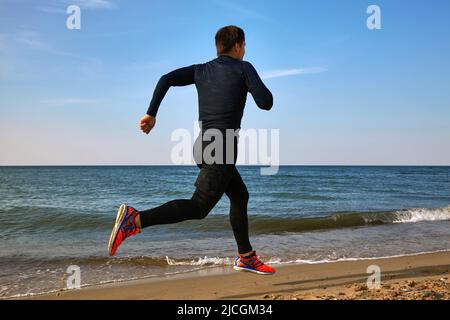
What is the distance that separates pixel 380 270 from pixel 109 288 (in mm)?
3710

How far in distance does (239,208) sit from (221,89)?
1.10 metres

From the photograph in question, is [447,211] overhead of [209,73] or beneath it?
beneath

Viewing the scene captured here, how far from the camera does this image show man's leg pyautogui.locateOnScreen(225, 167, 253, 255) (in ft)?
11.3

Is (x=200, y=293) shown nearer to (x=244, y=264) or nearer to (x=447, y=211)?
(x=244, y=264)

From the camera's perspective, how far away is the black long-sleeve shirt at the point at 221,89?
3.06 metres

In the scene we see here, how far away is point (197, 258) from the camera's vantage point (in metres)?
6.90

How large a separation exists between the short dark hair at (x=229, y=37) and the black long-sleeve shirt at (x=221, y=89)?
8 cm

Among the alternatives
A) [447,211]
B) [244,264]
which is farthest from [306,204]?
[244,264]

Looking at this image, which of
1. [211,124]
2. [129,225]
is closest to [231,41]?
[211,124]

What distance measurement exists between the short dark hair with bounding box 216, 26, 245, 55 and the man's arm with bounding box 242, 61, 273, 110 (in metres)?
0.25

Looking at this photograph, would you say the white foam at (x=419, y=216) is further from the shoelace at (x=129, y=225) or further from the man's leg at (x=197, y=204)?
the shoelace at (x=129, y=225)

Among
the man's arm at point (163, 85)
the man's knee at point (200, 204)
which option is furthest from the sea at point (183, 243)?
the man's arm at point (163, 85)

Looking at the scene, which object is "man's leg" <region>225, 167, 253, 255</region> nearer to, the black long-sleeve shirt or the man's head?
the black long-sleeve shirt

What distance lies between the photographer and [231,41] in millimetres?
3223
